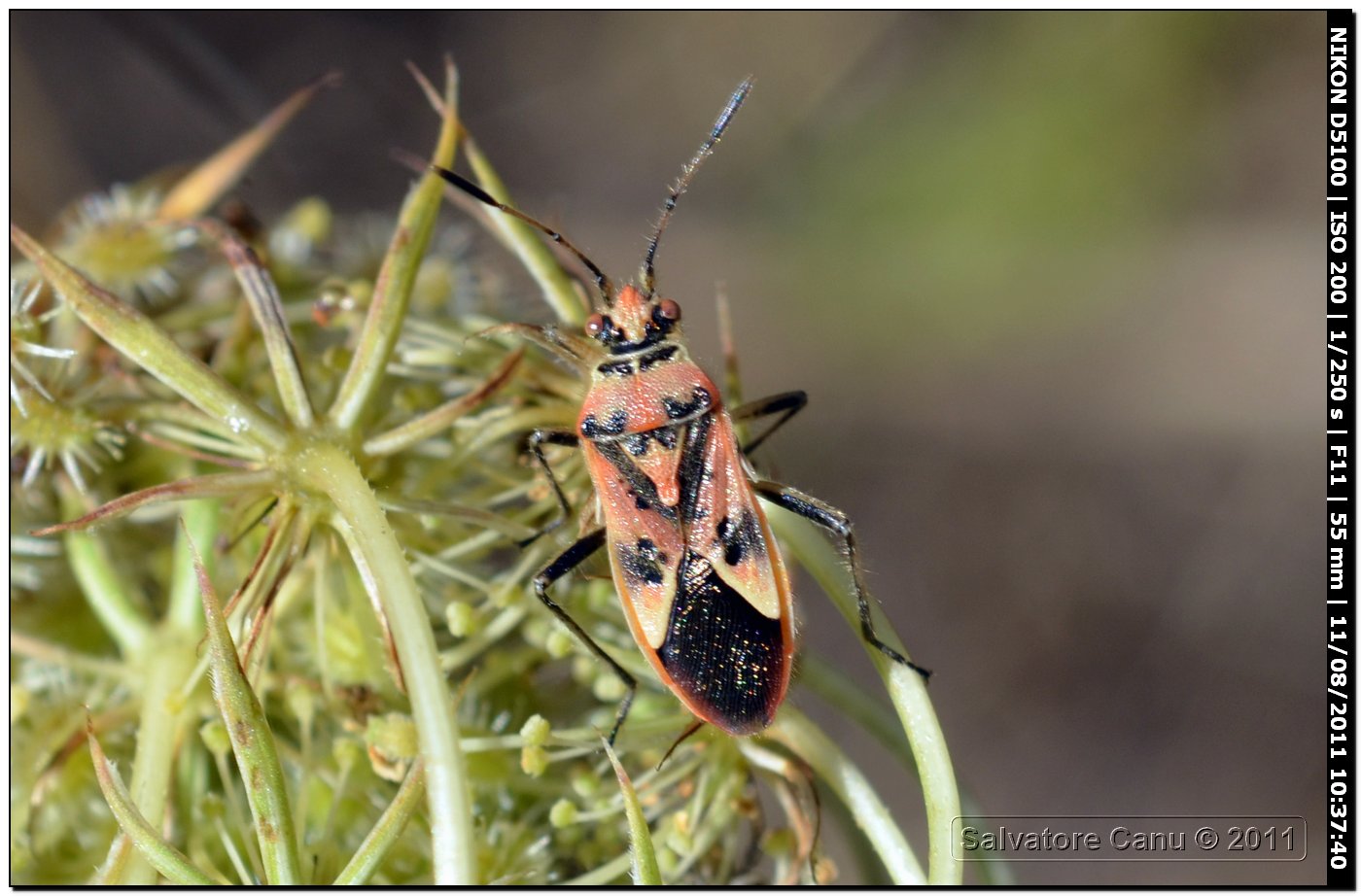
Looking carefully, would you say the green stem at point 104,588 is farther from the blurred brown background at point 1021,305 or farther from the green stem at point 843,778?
the blurred brown background at point 1021,305

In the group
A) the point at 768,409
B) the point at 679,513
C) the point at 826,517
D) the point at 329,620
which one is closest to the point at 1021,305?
the point at 768,409

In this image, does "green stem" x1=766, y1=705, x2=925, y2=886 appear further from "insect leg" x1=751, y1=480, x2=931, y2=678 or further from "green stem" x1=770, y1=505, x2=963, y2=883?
"insect leg" x1=751, y1=480, x2=931, y2=678

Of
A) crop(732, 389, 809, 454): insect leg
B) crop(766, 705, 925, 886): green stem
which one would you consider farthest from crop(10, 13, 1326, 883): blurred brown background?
crop(766, 705, 925, 886): green stem

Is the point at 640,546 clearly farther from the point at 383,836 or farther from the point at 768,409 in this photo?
the point at 383,836

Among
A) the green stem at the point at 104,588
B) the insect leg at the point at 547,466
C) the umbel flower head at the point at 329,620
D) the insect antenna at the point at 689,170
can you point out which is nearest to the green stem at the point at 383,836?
the umbel flower head at the point at 329,620

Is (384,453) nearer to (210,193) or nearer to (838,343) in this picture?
(210,193)

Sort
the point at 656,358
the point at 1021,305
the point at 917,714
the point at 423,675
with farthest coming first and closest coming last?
the point at 1021,305 < the point at 656,358 < the point at 917,714 < the point at 423,675
